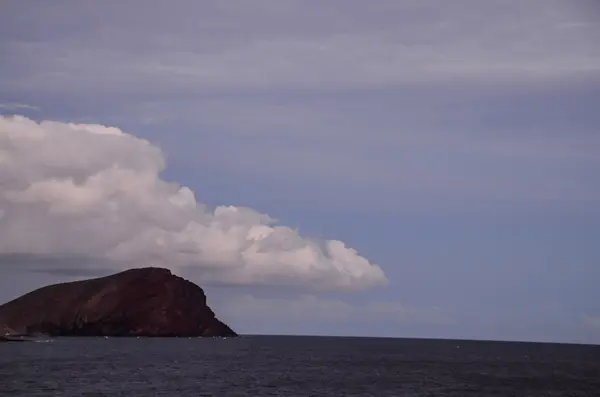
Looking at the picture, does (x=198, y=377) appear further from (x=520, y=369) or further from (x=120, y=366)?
(x=520, y=369)

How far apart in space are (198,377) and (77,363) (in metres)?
33.6

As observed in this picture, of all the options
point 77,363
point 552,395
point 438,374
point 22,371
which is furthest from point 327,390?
point 77,363

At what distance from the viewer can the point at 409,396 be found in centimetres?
8325

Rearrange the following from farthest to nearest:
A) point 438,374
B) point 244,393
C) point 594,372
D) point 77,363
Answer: point 594,372, point 77,363, point 438,374, point 244,393

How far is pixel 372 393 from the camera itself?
85250mm

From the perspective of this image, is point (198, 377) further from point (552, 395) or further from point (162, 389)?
point (552, 395)

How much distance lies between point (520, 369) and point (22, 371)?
272ft

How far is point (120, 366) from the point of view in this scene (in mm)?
120750

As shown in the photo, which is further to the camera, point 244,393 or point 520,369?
point 520,369

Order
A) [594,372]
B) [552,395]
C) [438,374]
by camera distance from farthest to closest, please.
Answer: [594,372] → [438,374] → [552,395]

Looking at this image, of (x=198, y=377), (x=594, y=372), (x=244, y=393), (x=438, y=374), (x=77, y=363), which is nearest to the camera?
(x=244, y=393)

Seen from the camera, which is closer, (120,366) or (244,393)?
(244,393)

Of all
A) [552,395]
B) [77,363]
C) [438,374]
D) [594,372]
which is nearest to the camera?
[552,395]

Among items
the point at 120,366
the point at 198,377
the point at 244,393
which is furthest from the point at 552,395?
the point at 120,366
